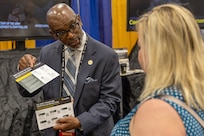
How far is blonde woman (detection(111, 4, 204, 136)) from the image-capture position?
104 centimetres

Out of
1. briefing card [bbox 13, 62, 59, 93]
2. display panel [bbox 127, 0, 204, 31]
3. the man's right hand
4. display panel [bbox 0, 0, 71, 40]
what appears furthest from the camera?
display panel [bbox 127, 0, 204, 31]

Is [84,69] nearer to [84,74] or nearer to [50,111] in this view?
[84,74]

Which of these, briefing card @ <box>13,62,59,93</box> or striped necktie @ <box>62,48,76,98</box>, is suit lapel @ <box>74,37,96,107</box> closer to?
striped necktie @ <box>62,48,76,98</box>

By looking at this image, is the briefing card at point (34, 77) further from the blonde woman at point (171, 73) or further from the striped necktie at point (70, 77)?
the blonde woman at point (171, 73)

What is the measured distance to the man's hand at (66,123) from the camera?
185 cm

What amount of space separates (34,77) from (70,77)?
0.24m

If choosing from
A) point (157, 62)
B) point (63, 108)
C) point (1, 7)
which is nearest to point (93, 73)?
point (63, 108)

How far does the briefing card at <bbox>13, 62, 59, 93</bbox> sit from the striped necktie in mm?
165

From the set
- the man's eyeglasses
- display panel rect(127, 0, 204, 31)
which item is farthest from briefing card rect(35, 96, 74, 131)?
display panel rect(127, 0, 204, 31)

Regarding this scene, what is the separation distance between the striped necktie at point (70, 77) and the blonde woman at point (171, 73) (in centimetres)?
88

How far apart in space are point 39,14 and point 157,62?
7.08ft

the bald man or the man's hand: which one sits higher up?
the bald man

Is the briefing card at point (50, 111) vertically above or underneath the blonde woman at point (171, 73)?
underneath

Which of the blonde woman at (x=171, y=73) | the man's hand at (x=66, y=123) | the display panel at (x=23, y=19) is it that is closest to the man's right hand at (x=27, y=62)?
the man's hand at (x=66, y=123)
